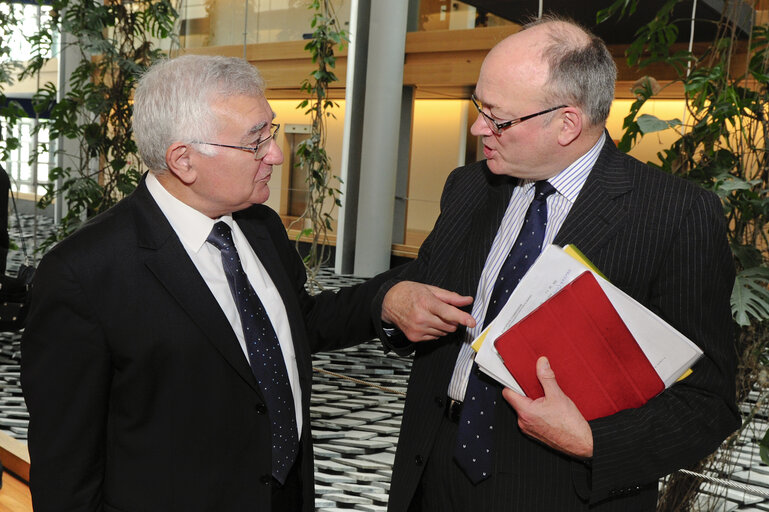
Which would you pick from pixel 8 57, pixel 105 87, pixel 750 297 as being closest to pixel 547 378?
pixel 750 297

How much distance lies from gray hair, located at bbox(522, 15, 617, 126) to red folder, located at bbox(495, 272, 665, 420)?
511 mm

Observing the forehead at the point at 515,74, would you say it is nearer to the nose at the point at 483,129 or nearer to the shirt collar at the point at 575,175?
the nose at the point at 483,129

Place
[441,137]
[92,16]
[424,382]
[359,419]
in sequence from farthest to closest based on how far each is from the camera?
[441,137], [92,16], [359,419], [424,382]

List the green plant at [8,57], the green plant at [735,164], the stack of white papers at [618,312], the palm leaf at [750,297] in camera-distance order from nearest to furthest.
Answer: the stack of white papers at [618,312] < the palm leaf at [750,297] < the green plant at [735,164] < the green plant at [8,57]

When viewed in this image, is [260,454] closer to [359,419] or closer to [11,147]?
[359,419]

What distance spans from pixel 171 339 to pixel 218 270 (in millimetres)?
237

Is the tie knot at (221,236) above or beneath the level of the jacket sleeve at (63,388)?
above

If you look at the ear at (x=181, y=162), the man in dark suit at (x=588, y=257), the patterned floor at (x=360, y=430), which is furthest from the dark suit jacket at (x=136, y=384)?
the patterned floor at (x=360, y=430)

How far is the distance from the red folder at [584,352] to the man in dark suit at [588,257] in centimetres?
3

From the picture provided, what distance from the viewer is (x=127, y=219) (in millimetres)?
1793

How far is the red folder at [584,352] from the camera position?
58.9 inches

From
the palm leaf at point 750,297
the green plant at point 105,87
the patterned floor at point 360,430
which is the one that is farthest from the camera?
the green plant at point 105,87

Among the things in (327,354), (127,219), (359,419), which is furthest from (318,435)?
(127,219)

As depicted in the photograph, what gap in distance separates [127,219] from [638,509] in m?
1.38
